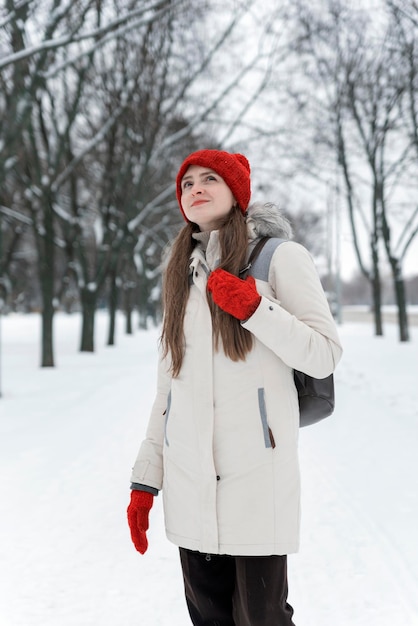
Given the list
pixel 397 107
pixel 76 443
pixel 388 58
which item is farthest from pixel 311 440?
pixel 397 107

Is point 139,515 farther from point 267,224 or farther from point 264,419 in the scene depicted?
point 267,224

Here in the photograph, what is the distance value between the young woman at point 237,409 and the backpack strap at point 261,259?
2 cm

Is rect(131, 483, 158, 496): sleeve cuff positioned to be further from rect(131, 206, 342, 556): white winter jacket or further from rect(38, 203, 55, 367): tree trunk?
rect(38, 203, 55, 367): tree trunk

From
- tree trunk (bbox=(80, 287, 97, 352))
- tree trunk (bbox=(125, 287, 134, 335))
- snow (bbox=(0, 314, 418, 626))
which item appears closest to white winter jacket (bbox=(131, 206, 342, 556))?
snow (bbox=(0, 314, 418, 626))

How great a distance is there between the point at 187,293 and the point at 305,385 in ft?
1.62

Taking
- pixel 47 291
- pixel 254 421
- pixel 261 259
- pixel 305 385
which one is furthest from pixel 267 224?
pixel 47 291

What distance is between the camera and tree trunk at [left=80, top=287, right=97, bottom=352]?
1769cm

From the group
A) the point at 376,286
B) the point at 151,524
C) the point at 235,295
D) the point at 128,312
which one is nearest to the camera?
the point at 235,295

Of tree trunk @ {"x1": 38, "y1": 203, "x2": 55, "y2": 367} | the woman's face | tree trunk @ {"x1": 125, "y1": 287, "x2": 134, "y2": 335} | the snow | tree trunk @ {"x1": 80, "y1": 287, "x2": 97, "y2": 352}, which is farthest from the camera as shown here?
tree trunk @ {"x1": 125, "y1": 287, "x2": 134, "y2": 335}

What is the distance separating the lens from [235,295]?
1789 millimetres

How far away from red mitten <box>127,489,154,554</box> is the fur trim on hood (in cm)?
96

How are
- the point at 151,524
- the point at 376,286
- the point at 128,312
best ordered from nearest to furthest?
the point at 151,524, the point at 376,286, the point at 128,312

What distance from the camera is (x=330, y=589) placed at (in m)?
3.13

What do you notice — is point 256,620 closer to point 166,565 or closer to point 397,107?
point 166,565
